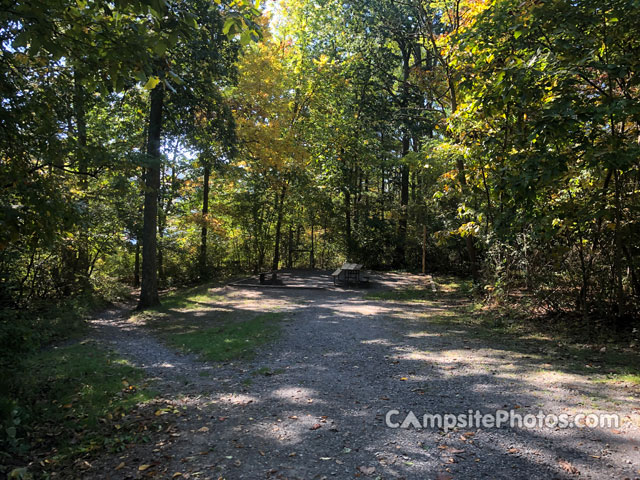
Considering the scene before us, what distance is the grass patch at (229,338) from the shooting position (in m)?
6.66

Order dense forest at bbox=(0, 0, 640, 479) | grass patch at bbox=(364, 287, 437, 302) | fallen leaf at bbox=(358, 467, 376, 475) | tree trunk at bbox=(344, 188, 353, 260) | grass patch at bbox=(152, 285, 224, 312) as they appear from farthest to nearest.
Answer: tree trunk at bbox=(344, 188, 353, 260) → grass patch at bbox=(364, 287, 437, 302) → grass patch at bbox=(152, 285, 224, 312) → dense forest at bbox=(0, 0, 640, 479) → fallen leaf at bbox=(358, 467, 376, 475)

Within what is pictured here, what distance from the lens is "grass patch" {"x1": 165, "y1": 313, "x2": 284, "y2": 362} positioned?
262 inches

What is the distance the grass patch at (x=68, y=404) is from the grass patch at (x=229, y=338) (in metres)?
1.24

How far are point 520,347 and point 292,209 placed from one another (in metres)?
14.9

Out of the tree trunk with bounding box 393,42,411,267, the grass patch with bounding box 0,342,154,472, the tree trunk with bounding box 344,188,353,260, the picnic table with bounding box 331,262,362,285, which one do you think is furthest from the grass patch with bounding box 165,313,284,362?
the tree trunk with bounding box 393,42,411,267

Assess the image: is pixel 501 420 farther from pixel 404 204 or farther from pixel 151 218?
pixel 404 204

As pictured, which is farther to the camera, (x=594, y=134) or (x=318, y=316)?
(x=318, y=316)

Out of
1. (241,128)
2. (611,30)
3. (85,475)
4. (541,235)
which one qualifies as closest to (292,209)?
(241,128)

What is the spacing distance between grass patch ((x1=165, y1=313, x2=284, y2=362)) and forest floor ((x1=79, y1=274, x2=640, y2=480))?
0.45ft

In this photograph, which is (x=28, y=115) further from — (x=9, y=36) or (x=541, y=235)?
(x=541, y=235)

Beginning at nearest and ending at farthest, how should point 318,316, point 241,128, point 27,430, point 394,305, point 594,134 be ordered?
point 27,430 < point 594,134 < point 318,316 < point 394,305 < point 241,128

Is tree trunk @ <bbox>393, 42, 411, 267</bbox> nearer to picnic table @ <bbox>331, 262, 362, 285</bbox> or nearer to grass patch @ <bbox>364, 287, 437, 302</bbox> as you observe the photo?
picnic table @ <bbox>331, 262, 362, 285</bbox>

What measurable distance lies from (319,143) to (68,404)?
17091mm

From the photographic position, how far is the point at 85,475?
10.4 ft
